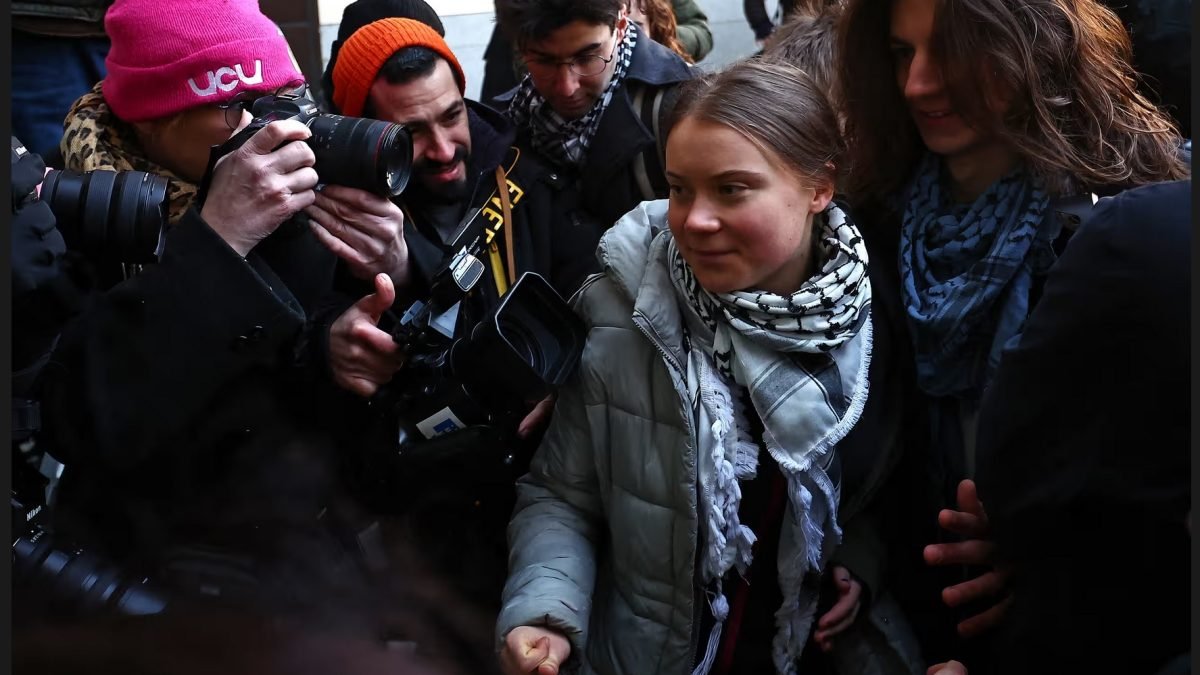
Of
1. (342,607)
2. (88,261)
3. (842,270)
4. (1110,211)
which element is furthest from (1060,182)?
(88,261)

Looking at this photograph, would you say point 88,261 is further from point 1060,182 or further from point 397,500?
point 1060,182

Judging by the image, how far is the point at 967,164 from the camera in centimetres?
184

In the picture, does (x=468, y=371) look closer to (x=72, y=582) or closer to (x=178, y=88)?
(x=72, y=582)

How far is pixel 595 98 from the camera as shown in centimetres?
242

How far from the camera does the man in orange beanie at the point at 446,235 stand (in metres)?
1.91

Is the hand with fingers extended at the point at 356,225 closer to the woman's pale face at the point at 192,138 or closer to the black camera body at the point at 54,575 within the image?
the woman's pale face at the point at 192,138

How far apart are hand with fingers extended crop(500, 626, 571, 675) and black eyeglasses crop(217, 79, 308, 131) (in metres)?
1.05

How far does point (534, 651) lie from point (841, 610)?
0.49 metres

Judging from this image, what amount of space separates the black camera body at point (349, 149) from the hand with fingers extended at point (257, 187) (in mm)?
37

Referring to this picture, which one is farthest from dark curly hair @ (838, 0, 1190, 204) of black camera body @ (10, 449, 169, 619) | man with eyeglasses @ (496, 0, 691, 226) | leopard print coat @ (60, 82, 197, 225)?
black camera body @ (10, 449, 169, 619)

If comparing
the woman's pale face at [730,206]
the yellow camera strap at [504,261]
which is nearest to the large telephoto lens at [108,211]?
the yellow camera strap at [504,261]

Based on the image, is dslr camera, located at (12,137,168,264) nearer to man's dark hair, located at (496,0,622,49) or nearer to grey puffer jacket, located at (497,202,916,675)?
grey puffer jacket, located at (497,202,916,675)

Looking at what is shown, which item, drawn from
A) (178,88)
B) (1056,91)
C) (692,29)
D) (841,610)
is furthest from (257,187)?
(692,29)

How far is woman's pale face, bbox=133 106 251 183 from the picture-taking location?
206 centimetres
